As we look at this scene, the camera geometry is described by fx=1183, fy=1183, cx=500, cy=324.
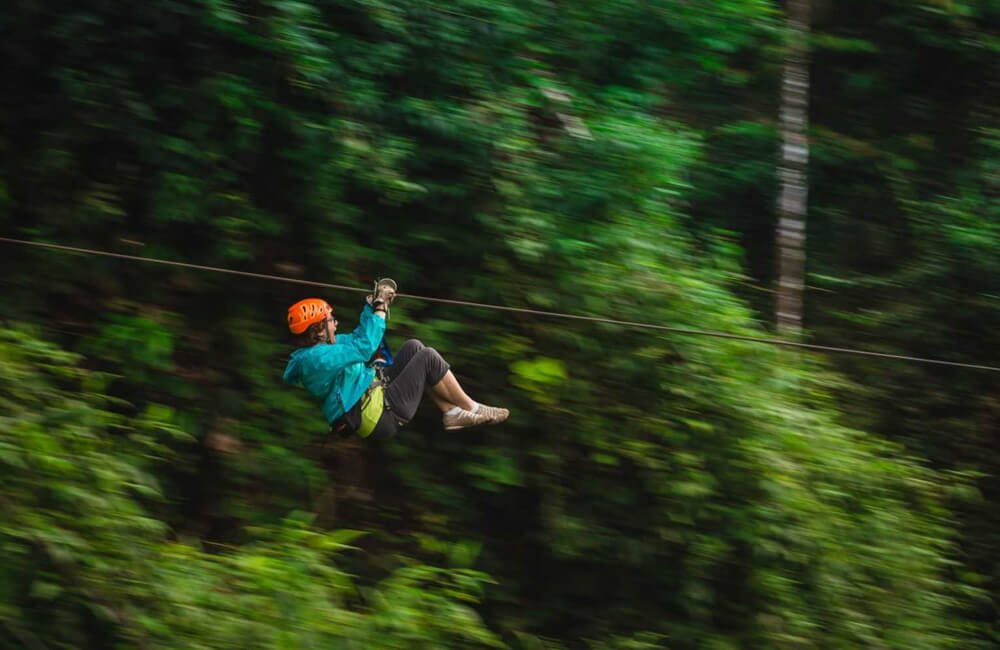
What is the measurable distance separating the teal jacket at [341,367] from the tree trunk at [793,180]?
4907 millimetres

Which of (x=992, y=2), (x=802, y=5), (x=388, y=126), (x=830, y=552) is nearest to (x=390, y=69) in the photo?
(x=388, y=126)

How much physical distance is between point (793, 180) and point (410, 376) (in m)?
5.43

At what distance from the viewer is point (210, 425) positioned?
261 inches

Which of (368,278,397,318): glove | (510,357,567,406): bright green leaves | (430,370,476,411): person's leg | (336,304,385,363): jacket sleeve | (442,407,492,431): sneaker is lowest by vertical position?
(510,357,567,406): bright green leaves

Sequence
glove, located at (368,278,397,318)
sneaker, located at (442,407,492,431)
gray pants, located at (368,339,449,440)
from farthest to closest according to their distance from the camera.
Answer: sneaker, located at (442,407,492,431) < gray pants, located at (368,339,449,440) < glove, located at (368,278,397,318)

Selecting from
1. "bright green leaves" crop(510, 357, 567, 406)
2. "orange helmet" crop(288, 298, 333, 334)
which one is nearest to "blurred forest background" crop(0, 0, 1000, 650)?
"bright green leaves" crop(510, 357, 567, 406)

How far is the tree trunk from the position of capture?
29.9ft

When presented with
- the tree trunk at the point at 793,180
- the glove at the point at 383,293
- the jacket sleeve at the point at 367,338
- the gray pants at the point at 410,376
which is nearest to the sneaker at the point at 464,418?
the gray pants at the point at 410,376

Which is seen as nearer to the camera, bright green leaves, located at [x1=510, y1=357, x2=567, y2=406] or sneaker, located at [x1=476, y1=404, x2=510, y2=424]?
sneaker, located at [x1=476, y1=404, x2=510, y2=424]

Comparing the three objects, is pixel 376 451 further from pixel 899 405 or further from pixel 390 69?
pixel 899 405

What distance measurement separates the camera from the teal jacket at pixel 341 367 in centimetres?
477

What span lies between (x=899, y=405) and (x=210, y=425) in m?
5.16

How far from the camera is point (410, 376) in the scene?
488cm

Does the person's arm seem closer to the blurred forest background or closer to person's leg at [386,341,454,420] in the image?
person's leg at [386,341,454,420]
